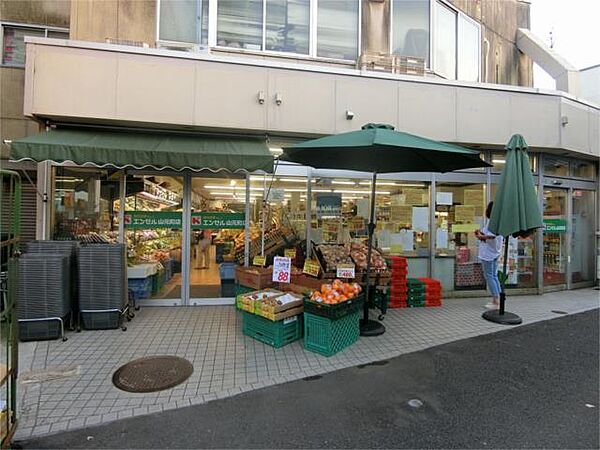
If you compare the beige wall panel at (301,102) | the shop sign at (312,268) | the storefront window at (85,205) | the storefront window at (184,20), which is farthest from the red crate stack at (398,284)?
the storefront window at (184,20)

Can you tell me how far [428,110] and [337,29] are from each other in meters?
2.82

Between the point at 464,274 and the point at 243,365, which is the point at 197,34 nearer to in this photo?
the point at 243,365

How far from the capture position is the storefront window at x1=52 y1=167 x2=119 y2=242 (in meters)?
6.63

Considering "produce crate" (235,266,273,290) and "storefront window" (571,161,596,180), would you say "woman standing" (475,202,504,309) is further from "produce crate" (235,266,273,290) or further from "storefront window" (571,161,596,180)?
"storefront window" (571,161,596,180)

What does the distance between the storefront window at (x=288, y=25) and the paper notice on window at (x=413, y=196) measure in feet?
12.5

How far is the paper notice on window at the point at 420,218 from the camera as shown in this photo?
7922mm

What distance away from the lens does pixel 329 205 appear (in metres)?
7.50

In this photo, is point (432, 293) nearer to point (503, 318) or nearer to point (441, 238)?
point (503, 318)

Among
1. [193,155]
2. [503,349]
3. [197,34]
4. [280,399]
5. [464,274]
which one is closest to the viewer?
[280,399]

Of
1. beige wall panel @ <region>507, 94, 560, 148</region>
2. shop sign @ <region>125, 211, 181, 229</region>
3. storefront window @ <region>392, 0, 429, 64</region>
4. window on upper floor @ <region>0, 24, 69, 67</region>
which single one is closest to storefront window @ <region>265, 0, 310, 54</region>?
storefront window @ <region>392, 0, 429, 64</region>

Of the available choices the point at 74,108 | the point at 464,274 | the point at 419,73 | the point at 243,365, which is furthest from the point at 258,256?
the point at 419,73

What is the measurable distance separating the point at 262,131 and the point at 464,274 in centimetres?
540

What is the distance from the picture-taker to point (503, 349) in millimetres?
4957

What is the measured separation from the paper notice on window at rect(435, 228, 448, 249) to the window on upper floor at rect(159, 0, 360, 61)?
4.34 m
